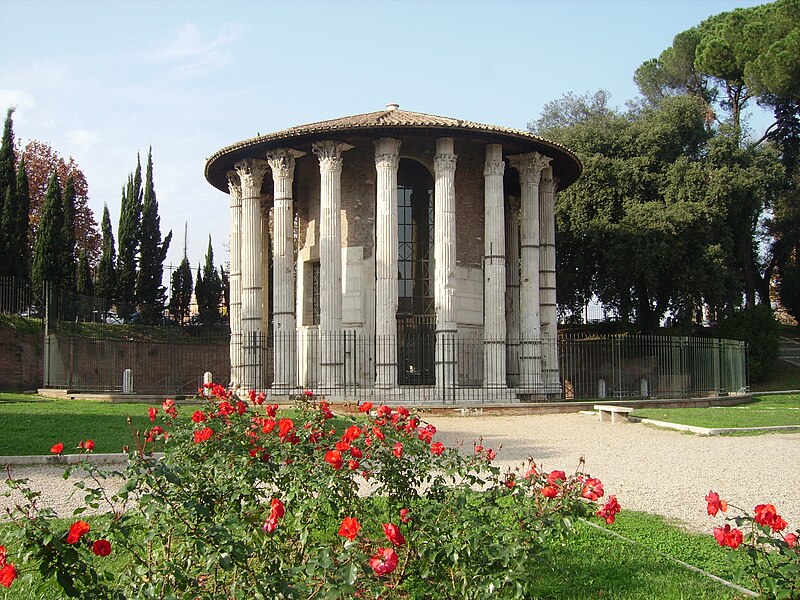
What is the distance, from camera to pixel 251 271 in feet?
77.9

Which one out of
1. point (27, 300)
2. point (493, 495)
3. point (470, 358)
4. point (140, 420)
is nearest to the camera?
point (493, 495)

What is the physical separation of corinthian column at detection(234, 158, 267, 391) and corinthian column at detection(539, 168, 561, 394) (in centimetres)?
824

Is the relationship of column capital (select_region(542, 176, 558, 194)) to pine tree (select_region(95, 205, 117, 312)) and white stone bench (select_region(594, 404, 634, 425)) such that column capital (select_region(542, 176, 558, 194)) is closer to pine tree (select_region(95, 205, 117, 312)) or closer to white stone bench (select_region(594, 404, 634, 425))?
white stone bench (select_region(594, 404, 634, 425))

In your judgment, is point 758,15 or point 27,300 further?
point 758,15

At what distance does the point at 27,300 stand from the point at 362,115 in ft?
47.0

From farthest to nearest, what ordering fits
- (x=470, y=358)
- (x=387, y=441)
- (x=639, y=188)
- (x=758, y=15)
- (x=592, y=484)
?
1. (x=758, y=15)
2. (x=639, y=188)
3. (x=470, y=358)
4. (x=387, y=441)
5. (x=592, y=484)

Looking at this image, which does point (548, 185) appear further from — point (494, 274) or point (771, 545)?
point (771, 545)

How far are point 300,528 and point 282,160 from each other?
19.5 metres

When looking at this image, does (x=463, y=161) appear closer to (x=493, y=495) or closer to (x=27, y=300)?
(x=27, y=300)

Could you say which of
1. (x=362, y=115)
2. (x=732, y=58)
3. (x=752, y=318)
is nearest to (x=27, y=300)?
(x=362, y=115)

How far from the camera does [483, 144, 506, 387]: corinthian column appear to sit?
72.1 feet

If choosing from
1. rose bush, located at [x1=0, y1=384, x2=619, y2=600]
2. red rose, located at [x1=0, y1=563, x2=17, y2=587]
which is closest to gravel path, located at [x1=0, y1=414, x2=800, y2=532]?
rose bush, located at [x1=0, y1=384, x2=619, y2=600]

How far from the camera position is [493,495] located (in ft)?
15.2

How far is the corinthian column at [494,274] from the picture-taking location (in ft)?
72.1
